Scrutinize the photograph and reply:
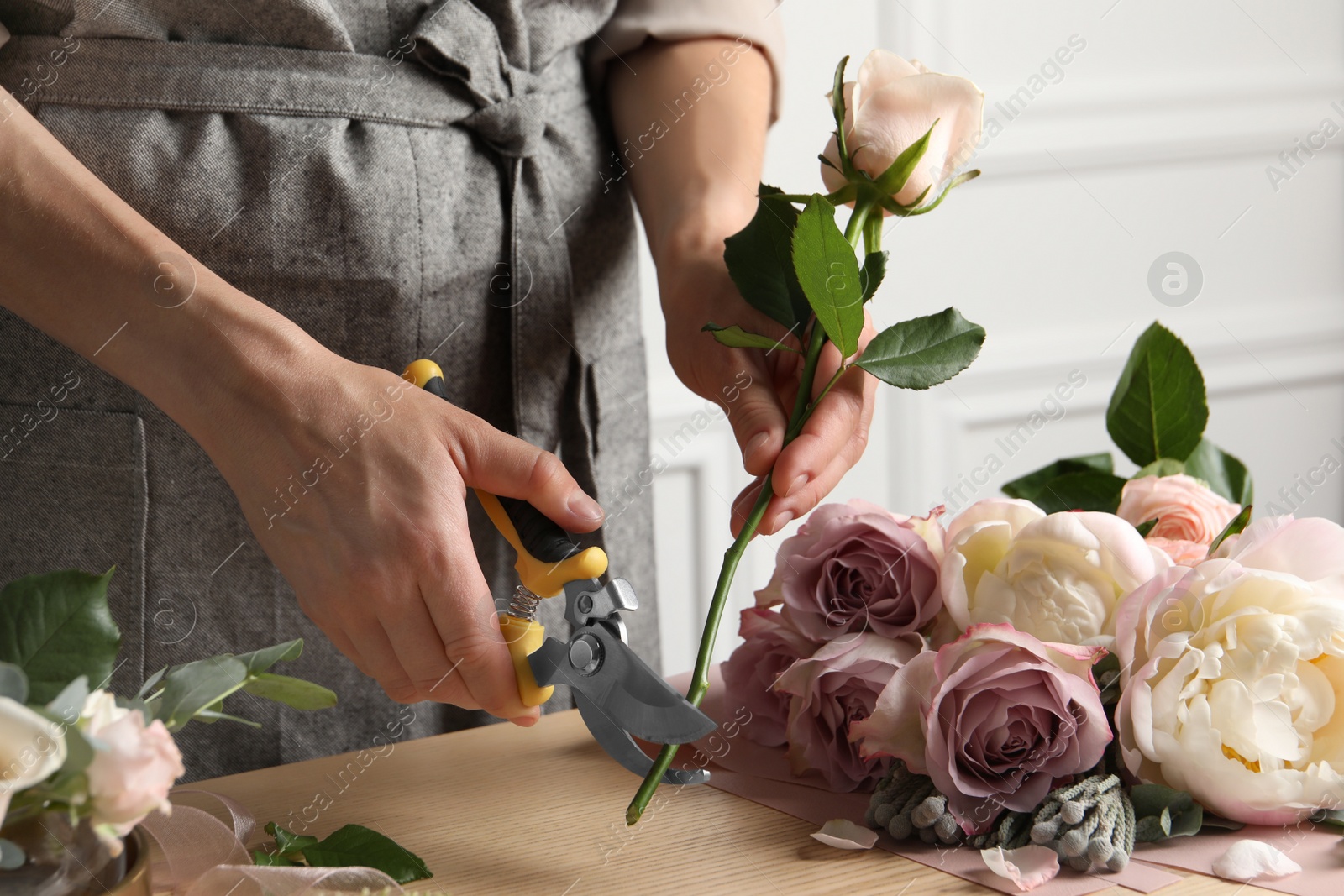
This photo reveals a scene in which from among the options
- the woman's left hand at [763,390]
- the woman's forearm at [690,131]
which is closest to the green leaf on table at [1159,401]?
the woman's left hand at [763,390]

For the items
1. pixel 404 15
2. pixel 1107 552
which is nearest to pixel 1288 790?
pixel 1107 552

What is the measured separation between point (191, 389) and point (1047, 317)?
1.42 metres

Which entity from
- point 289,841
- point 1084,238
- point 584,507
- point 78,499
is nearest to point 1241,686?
point 584,507

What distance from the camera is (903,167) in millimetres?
527

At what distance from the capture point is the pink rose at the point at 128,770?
0.28m

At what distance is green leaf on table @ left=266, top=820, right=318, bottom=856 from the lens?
0.48m

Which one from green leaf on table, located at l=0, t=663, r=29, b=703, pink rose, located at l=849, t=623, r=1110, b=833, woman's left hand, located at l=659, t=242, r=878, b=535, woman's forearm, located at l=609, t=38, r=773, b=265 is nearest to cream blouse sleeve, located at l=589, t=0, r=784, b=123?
woman's forearm, located at l=609, t=38, r=773, b=265

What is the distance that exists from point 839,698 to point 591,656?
129 mm

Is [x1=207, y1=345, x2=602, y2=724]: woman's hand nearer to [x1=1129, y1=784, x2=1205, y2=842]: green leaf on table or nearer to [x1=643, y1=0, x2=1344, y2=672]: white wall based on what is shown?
[x1=1129, y1=784, x2=1205, y2=842]: green leaf on table

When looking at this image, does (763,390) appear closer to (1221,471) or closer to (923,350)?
(923,350)

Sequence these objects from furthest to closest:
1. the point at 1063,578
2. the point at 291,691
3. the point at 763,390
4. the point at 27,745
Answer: the point at 763,390
the point at 1063,578
the point at 291,691
the point at 27,745

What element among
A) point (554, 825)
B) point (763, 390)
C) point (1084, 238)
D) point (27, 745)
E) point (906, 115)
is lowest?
point (554, 825)

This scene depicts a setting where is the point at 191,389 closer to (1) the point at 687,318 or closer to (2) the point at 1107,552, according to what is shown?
(1) the point at 687,318

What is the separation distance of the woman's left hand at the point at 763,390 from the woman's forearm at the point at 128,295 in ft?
0.74
